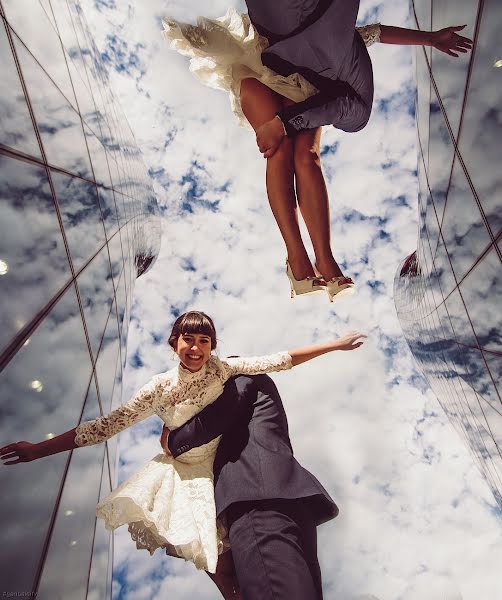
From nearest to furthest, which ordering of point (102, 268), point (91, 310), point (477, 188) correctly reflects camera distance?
1. point (477, 188)
2. point (91, 310)
3. point (102, 268)

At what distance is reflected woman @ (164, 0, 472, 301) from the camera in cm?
341

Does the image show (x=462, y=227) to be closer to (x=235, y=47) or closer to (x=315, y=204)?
(x=315, y=204)

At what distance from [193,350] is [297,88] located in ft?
9.35

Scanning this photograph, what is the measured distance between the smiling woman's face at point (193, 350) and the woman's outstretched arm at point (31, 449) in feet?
3.58

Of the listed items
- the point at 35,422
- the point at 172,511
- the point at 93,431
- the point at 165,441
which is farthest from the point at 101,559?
the point at 93,431

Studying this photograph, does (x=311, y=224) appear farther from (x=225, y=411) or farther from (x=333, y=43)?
(x=225, y=411)

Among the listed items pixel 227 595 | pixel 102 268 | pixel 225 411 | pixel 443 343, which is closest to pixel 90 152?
pixel 102 268

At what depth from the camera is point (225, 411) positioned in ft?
10.1

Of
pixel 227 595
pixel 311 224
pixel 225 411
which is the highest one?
pixel 311 224

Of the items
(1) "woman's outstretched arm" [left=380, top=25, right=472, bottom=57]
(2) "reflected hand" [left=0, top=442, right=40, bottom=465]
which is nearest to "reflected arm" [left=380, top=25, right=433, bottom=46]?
(1) "woman's outstretched arm" [left=380, top=25, right=472, bottom=57]

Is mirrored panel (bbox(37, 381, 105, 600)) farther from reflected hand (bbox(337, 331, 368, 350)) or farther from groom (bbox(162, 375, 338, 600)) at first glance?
reflected hand (bbox(337, 331, 368, 350))

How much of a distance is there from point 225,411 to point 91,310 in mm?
3889

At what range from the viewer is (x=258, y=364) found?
3410 millimetres

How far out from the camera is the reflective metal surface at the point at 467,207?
454cm
